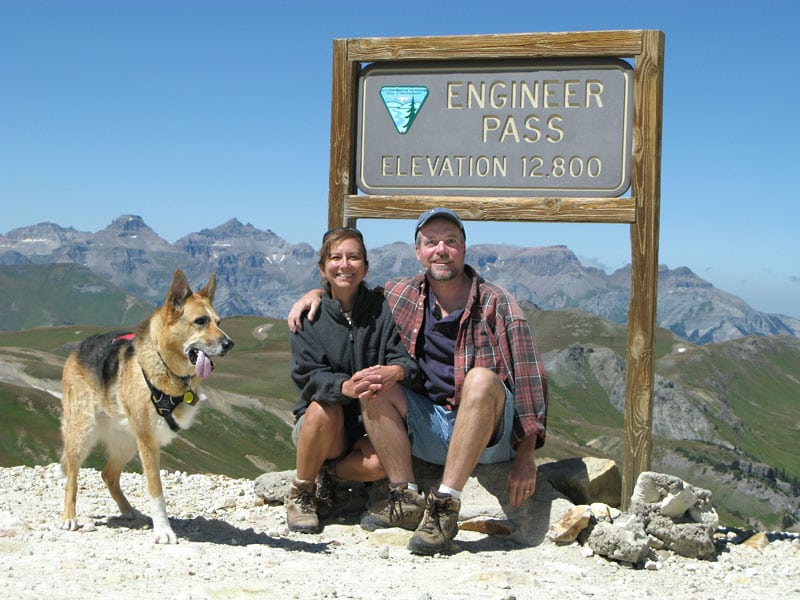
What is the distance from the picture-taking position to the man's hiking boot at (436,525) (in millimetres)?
7250

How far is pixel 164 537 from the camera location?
291 inches

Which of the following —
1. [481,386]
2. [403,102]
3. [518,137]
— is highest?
[403,102]

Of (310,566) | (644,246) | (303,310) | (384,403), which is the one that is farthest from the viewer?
(644,246)

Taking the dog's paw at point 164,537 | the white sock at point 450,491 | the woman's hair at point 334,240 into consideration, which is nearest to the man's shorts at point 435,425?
the white sock at point 450,491

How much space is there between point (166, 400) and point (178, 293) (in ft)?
3.53

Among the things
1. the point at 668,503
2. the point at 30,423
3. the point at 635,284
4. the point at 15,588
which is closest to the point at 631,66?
the point at 635,284

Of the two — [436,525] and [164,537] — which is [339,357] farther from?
[164,537]

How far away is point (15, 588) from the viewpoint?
5.41 metres

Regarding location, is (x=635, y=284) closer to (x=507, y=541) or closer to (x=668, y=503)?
(x=668, y=503)

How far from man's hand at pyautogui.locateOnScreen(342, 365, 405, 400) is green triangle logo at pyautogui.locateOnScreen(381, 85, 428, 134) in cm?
362

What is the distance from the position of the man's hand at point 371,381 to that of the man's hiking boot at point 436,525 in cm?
106

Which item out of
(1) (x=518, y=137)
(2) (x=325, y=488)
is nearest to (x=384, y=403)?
(2) (x=325, y=488)

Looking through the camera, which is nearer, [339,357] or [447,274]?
[339,357]

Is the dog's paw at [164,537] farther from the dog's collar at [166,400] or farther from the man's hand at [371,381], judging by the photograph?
the man's hand at [371,381]
